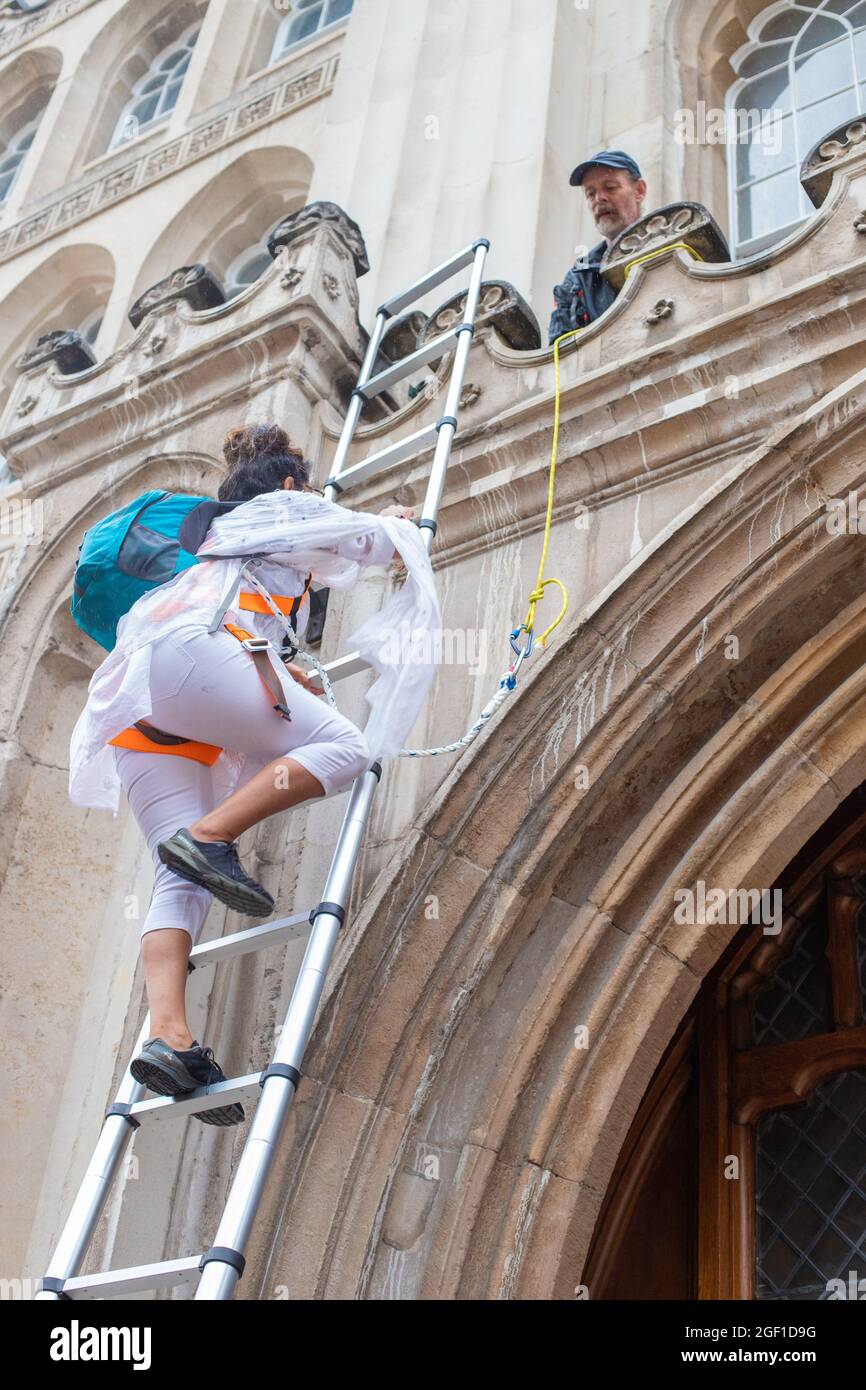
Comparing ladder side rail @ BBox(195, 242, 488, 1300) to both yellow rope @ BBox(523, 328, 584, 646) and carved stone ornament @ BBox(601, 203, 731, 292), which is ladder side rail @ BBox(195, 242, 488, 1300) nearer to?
yellow rope @ BBox(523, 328, 584, 646)

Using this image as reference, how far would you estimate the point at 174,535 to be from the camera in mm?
4906

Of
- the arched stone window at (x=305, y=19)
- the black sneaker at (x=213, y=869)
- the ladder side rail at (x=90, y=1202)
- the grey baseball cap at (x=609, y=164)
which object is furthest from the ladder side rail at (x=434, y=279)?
the arched stone window at (x=305, y=19)

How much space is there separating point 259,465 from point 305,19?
37.3 feet

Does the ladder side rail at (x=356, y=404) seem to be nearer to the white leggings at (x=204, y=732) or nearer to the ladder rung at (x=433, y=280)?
the ladder rung at (x=433, y=280)

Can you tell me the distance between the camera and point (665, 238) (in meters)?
6.21

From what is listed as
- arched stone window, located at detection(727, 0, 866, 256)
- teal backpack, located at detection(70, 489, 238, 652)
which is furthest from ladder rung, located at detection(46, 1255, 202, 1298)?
arched stone window, located at detection(727, 0, 866, 256)

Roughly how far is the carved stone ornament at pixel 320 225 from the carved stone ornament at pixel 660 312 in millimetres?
2036

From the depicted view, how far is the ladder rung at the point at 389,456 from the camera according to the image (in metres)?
6.01

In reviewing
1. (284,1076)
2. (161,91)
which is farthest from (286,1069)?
(161,91)

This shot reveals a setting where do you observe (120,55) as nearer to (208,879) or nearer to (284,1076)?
(208,879)

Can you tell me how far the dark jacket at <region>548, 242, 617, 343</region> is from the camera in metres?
6.54

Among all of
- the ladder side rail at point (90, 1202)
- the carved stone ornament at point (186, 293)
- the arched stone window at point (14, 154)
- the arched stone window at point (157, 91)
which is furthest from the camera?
the arched stone window at point (14, 154)

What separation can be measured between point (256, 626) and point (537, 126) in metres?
5.43

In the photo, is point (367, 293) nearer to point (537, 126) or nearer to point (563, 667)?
point (537, 126)
